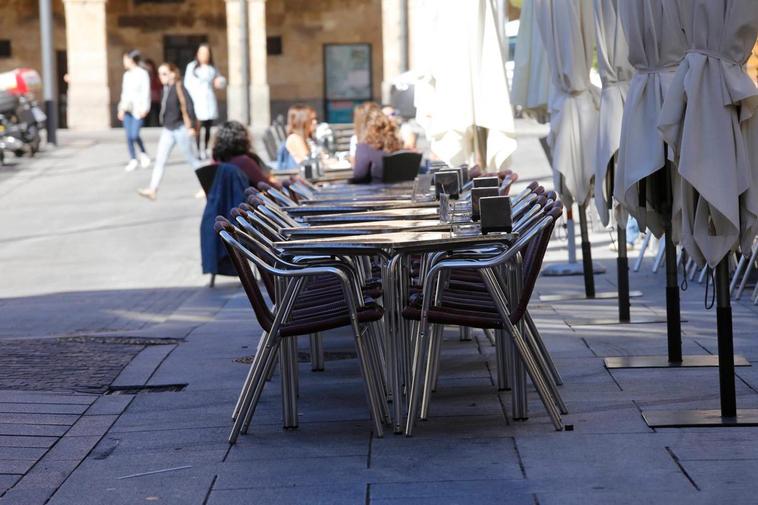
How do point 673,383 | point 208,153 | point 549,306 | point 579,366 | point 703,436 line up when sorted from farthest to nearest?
point 208,153, point 549,306, point 579,366, point 673,383, point 703,436

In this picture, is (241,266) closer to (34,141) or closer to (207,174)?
(207,174)

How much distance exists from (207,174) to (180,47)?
1115 inches

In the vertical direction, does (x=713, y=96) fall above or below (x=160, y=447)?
above

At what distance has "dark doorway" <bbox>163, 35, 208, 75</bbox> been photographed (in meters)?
39.9

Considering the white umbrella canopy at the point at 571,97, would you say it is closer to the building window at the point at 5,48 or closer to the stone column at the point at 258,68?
the stone column at the point at 258,68

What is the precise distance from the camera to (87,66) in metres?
34.6

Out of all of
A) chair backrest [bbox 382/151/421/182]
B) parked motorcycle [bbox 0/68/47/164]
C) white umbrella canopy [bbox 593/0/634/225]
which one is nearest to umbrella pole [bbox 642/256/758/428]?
white umbrella canopy [bbox 593/0/634/225]

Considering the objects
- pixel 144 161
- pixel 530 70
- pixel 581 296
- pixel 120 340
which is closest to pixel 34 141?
pixel 144 161

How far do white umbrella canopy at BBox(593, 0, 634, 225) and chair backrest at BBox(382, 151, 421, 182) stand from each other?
4237 mm

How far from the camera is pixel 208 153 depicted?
84.2 ft

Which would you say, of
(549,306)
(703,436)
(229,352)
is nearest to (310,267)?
(703,436)

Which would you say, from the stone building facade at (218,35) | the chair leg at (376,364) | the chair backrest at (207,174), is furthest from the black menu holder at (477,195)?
the stone building facade at (218,35)

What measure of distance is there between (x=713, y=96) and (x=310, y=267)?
181cm

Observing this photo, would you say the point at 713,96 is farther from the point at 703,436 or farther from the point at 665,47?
the point at 703,436
